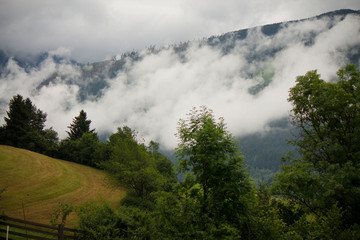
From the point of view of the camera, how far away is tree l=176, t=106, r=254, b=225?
12.1 metres

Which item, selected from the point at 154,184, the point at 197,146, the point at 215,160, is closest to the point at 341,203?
the point at 215,160

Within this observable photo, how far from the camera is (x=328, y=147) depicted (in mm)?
16250

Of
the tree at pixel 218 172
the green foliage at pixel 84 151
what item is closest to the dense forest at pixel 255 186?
the tree at pixel 218 172

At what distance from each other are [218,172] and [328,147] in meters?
10.0

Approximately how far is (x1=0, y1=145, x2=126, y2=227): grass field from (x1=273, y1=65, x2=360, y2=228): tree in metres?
21.0

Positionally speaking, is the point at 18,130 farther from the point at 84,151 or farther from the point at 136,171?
the point at 136,171

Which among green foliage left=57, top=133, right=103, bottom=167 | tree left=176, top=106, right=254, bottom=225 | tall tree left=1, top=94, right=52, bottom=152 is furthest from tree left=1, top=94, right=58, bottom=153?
tree left=176, top=106, right=254, bottom=225

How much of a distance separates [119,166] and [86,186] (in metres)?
19.9

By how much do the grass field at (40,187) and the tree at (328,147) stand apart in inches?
826

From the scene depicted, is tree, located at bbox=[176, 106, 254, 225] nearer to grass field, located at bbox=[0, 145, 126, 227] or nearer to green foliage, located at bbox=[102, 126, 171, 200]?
grass field, located at bbox=[0, 145, 126, 227]

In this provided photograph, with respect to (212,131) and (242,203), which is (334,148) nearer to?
(242,203)

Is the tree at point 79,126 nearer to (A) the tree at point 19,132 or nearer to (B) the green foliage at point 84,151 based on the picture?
(B) the green foliage at point 84,151

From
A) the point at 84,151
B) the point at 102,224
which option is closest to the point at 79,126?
the point at 84,151

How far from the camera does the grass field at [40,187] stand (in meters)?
29.0
